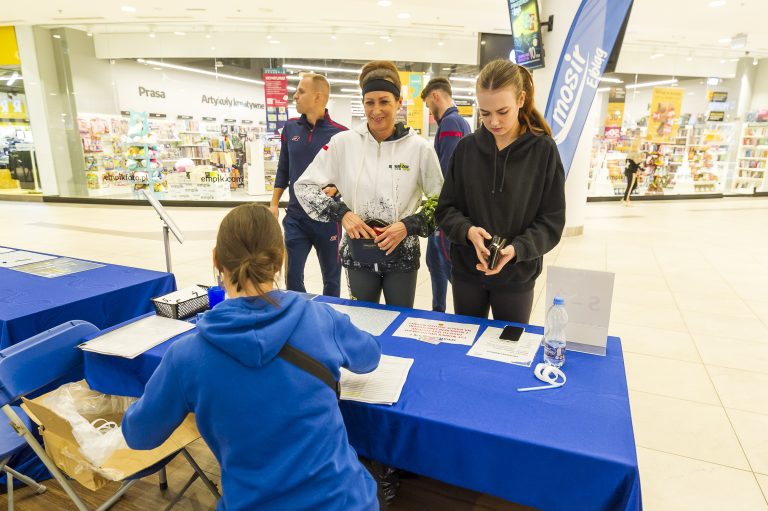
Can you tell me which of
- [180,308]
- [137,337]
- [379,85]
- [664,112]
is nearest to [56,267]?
[180,308]

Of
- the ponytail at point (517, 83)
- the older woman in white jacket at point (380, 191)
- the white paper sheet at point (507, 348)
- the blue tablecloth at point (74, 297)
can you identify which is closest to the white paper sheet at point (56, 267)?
the blue tablecloth at point (74, 297)

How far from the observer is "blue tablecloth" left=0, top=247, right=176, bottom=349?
188 cm

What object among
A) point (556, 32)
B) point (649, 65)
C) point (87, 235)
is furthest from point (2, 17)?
point (649, 65)

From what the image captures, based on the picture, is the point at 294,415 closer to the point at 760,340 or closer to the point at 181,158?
the point at 760,340

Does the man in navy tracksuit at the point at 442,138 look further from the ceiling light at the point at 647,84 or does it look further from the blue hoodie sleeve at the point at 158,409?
the ceiling light at the point at 647,84

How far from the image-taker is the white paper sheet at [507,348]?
149cm

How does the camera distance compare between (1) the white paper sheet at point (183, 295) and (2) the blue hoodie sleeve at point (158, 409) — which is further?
(1) the white paper sheet at point (183, 295)

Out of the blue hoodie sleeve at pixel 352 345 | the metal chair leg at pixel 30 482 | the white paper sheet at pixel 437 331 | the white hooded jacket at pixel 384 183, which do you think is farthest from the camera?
the white hooded jacket at pixel 384 183

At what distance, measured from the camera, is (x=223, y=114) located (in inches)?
416

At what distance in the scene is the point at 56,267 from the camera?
2602 millimetres

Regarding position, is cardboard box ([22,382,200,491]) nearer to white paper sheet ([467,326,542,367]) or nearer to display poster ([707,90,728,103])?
white paper sheet ([467,326,542,367])

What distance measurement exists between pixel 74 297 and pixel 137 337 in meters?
0.67

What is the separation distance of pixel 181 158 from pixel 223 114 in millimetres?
1362

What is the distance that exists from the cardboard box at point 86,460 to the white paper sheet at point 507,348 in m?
0.98
